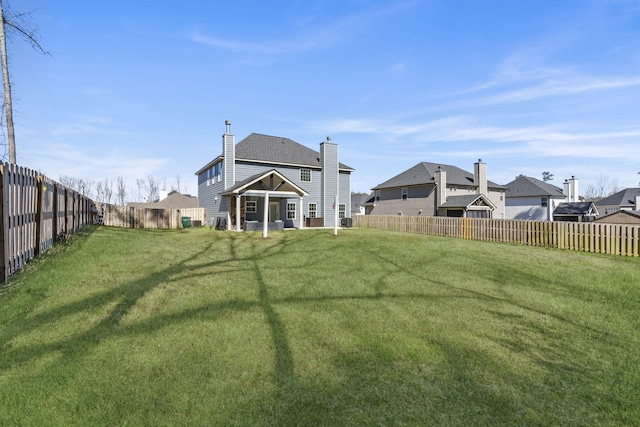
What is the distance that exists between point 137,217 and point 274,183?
1510cm

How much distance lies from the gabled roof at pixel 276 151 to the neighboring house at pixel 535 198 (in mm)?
30332

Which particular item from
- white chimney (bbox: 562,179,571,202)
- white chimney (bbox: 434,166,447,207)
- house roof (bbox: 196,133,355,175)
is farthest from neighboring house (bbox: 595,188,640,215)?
house roof (bbox: 196,133,355,175)

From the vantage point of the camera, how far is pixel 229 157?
25.0 m

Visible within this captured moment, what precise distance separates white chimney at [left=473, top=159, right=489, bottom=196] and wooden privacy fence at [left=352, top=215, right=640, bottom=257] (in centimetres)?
1689

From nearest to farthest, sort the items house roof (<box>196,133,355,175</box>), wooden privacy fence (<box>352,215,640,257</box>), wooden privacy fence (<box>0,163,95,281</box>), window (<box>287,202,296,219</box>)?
wooden privacy fence (<box>0,163,95,281</box>) → wooden privacy fence (<box>352,215,640,257</box>) → house roof (<box>196,133,355,175</box>) → window (<box>287,202,296,219</box>)

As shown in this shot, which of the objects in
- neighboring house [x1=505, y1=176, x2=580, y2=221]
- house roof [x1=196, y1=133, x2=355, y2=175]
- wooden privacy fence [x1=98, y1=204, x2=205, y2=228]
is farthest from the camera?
neighboring house [x1=505, y1=176, x2=580, y2=221]

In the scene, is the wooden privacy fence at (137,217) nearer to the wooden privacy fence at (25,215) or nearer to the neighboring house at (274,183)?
the neighboring house at (274,183)

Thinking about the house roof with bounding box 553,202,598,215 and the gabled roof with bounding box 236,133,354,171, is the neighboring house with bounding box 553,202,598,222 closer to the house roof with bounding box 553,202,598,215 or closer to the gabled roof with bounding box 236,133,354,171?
the house roof with bounding box 553,202,598,215

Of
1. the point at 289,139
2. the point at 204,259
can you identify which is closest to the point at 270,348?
the point at 204,259

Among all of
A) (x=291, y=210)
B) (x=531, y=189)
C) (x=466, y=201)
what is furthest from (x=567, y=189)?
(x=291, y=210)

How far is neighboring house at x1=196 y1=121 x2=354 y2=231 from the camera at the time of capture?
77.0 feet

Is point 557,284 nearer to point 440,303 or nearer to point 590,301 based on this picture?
point 590,301

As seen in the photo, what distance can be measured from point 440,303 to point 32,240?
10.0 m

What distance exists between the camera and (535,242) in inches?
Result: 664
